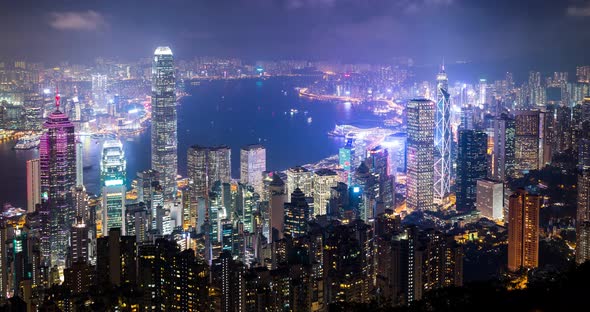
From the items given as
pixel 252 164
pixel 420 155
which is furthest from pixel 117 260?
pixel 420 155

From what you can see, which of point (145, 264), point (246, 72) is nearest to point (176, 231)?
point (145, 264)

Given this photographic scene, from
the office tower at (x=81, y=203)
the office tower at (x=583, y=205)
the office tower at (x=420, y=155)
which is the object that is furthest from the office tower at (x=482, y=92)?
the office tower at (x=81, y=203)

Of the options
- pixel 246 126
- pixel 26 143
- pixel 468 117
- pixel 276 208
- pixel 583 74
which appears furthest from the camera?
pixel 246 126

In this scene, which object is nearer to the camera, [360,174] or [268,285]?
[268,285]

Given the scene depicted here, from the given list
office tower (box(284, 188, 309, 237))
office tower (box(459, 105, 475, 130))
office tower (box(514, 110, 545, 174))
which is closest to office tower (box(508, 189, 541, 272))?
office tower (box(284, 188, 309, 237))

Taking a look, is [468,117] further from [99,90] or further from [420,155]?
[99,90]

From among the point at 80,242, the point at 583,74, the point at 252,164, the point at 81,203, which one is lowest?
the point at 80,242

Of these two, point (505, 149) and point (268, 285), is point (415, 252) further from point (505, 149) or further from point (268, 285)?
point (505, 149)

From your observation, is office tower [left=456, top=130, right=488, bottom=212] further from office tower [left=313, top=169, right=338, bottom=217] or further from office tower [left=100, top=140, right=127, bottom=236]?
office tower [left=100, top=140, right=127, bottom=236]
